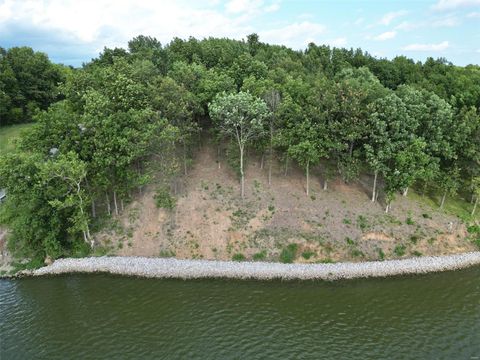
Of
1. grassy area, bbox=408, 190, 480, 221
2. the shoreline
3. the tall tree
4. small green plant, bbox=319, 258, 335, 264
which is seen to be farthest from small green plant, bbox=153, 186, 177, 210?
grassy area, bbox=408, 190, 480, 221

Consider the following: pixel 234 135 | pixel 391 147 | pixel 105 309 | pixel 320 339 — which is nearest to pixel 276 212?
pixel 234 135

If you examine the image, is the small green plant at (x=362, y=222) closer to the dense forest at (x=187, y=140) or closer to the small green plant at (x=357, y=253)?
the small green plant at (x=357, y=253)

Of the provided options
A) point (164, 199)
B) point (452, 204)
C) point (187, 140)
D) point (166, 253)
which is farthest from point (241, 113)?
point (452, 204)

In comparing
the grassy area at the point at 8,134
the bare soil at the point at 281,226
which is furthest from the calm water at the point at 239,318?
the grassy area at the point at 8,134

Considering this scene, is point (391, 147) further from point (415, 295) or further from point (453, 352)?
point (453, 352)

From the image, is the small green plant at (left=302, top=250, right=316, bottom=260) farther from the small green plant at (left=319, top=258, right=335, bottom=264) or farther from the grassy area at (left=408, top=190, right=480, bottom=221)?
the grassy area at (left=408, top=190, right=480, bottom=221)

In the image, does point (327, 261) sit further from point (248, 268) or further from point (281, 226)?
point (248, 268)
